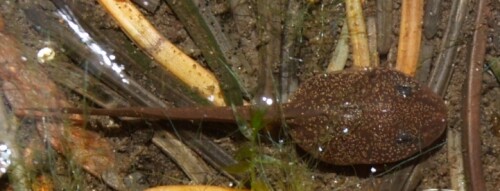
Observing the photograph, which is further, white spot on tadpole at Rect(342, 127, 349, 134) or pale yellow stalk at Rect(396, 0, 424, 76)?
pale yellow stalk at Rect(396, 0, 424, 76)

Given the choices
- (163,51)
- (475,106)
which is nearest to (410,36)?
(475,106)

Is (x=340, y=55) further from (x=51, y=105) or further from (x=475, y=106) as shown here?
(x=51, y=105)

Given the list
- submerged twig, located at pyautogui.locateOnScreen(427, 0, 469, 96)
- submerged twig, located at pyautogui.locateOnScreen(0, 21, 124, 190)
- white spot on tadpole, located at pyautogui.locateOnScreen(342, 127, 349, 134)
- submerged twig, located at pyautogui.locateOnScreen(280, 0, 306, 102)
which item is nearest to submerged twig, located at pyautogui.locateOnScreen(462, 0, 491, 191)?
submerged twig, located at pyautogui.locateOnScreen(427, 0, 469, 96)

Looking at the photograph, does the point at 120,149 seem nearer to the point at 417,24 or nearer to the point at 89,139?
the point at 89,139

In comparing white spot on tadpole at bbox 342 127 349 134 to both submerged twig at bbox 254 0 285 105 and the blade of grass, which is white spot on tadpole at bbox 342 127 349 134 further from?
the blade of grass

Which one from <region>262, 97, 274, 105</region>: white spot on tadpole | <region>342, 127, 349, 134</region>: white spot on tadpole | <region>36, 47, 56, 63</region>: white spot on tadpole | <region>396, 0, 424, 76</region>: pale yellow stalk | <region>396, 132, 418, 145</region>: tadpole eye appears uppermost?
<region>36, 47, 56, 63</region>: white spot on tadpole

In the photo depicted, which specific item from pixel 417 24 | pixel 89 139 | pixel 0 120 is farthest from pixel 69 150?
pixel 417 24
